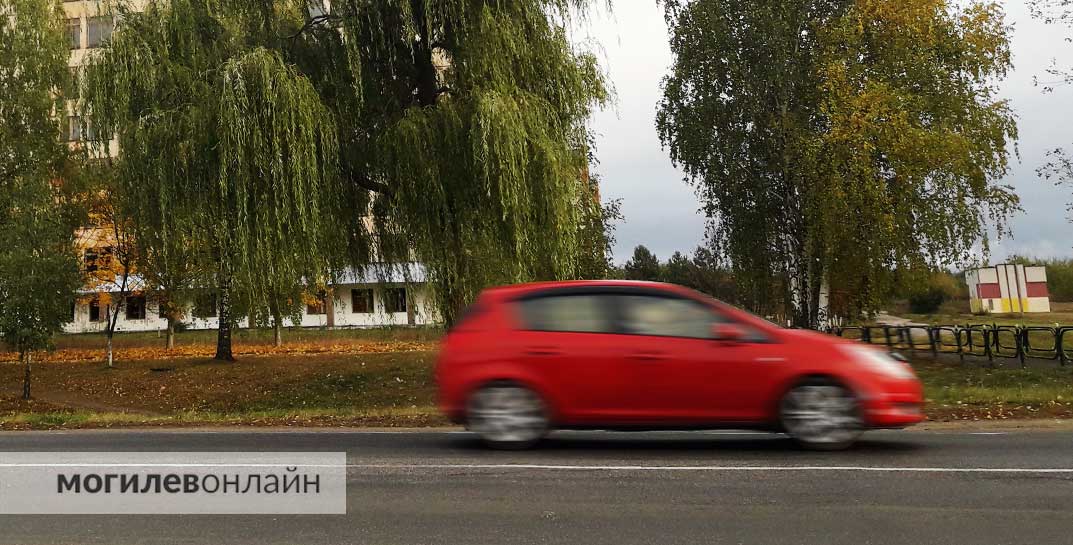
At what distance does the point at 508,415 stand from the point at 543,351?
729mm

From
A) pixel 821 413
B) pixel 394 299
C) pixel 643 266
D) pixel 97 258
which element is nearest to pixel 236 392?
pixel 394 299

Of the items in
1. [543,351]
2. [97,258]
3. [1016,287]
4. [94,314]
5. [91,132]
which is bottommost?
[543,351]

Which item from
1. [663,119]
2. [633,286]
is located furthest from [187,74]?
[663,119]

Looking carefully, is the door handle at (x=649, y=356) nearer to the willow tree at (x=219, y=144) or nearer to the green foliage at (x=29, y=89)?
the willow tree at (x=219, y=144)

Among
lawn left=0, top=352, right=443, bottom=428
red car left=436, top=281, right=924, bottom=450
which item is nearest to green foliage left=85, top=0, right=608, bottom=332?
lawn left=0, top=352, right=443, bottom=428

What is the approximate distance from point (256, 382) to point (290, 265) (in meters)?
11.1

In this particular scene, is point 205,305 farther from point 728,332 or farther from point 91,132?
point 728,332

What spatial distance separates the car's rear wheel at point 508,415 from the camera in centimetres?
845

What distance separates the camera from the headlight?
808cm

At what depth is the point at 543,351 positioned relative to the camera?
8.44m

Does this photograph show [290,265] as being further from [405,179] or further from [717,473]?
[717,473]

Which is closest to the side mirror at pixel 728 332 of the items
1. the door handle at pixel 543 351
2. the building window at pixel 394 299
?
the door handle at pixel 543 351

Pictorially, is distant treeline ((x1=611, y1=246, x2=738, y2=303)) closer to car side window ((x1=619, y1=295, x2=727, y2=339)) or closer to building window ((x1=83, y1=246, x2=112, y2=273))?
building window ((x1=83, y1=246, x2=112, y2=273))

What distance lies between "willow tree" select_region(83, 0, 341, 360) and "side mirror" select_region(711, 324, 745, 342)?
9.86 m
